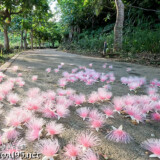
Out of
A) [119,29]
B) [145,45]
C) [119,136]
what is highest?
[119,29]

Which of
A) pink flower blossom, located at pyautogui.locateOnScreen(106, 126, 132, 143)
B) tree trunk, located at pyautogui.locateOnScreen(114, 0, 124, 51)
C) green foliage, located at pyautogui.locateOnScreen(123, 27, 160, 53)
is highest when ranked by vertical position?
tree trunk, located at pyautogui.locateOnScreen(114, 0, 124, 51)

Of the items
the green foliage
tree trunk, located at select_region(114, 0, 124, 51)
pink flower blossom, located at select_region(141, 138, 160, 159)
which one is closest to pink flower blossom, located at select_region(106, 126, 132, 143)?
pink flower blossom, located at select_region(141, 138, 160, 159)

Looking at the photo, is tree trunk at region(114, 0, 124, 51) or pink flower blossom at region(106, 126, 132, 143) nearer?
pink flower blossom at region(106, 126, 132, 143)

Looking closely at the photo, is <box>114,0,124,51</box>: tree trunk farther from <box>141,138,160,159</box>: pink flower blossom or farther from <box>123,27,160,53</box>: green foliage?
<box>141,138,160,159</box>: pink flower blossom

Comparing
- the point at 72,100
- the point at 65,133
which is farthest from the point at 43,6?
the point at 65,133

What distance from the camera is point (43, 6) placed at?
7.36 metres

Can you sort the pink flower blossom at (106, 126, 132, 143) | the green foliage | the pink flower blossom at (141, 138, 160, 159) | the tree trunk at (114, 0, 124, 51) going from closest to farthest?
the pink flower blossom at (141, 138, 160, 159)
the pink flower blossom at (106, 126, 132, 143)
the green foliage
the tree trunk at (114, 0, 124, 51)

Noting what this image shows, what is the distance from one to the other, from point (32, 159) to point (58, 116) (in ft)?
1.37

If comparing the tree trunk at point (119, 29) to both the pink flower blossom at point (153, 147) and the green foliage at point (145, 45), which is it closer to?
the green foliage at point (145, 45)

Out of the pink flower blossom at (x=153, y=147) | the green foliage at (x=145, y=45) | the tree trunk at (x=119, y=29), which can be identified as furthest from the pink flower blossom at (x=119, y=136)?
the tree trunk at (x=119, y=29)

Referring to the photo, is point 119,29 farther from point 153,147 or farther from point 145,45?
point 153,147

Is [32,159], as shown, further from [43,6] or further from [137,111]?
[43,6]

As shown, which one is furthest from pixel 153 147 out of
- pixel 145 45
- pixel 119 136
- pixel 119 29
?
pixel 119 29

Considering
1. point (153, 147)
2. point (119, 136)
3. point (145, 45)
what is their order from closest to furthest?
point (153, 147) → point (119, 136) → point (145, 45)
